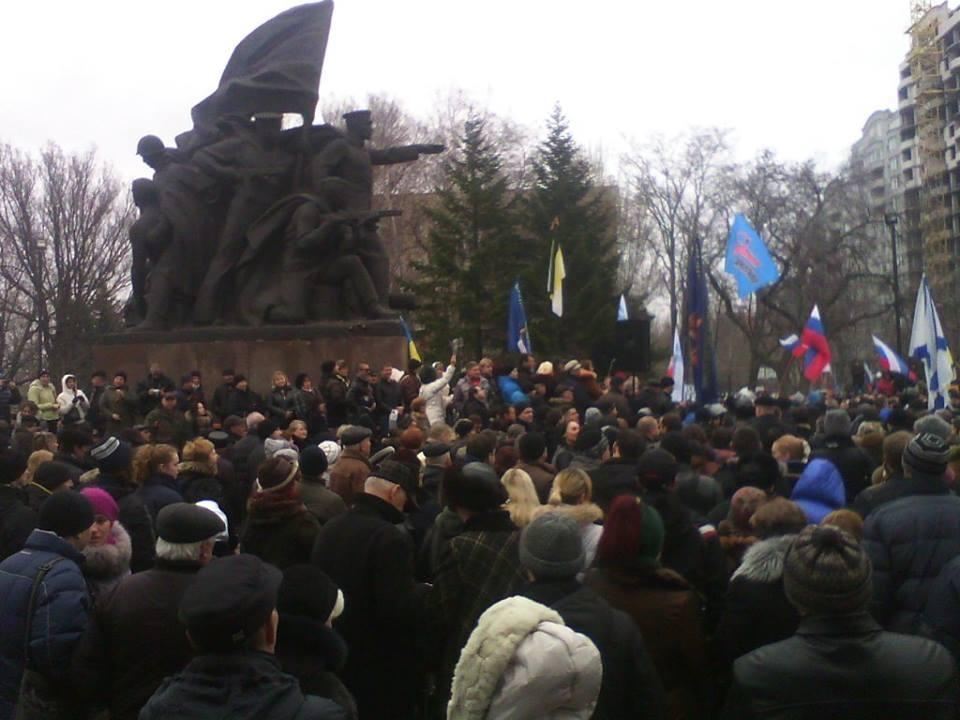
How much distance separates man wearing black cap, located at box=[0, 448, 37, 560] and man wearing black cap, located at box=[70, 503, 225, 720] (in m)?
1.95

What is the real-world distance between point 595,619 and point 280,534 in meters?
2.12

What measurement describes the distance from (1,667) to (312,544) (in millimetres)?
1392

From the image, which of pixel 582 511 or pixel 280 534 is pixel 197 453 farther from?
pixel 582 511

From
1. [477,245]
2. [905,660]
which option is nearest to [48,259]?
[477,245]

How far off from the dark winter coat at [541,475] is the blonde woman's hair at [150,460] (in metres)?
2.03

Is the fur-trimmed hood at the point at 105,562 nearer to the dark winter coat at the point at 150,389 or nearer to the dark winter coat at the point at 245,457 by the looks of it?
the dark winter coat at the point at 245,457

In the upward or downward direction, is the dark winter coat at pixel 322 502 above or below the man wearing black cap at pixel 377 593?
above

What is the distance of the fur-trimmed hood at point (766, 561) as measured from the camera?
514 centimetres

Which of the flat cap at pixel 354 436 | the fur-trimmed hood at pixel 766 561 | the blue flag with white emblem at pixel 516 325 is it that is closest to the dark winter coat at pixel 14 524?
the flat cap at pixel 354 436

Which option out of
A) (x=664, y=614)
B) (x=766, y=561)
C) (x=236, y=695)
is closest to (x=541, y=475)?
(x=766, y=561)

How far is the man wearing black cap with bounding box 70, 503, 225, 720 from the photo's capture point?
15.4ft

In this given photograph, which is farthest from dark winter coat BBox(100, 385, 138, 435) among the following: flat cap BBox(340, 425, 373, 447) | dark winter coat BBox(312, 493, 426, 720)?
dark winter coat BBox(312, 493, 426, 720)

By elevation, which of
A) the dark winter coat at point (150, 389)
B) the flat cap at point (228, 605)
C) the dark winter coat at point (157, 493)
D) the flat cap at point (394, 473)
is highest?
the dark winter coat at point (150, 389)

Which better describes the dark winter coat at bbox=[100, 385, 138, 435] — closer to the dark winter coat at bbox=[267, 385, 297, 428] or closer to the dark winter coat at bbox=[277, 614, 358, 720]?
the dark winter coat at bbox=[267, 385, 297, 428]
